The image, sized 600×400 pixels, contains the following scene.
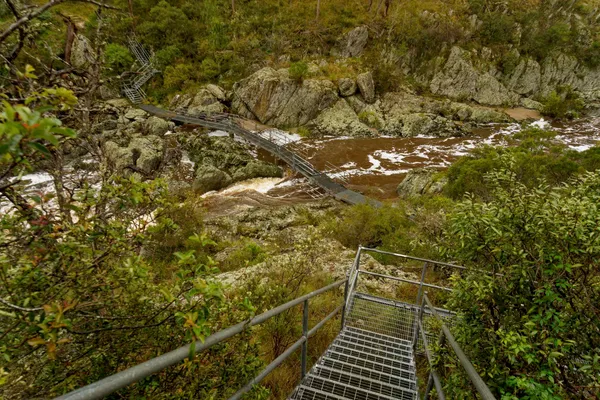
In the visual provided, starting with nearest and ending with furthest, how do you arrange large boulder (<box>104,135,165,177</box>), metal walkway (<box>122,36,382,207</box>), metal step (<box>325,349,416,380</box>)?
metal step (<box>325,349,416,380</box>) < metal walkway (<box>122,36,382,207</box>) < large boulder (<box>104,135,165,177</box>)

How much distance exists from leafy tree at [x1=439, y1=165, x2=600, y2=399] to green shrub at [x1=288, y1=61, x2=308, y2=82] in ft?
82.9

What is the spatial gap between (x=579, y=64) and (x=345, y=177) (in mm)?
38691

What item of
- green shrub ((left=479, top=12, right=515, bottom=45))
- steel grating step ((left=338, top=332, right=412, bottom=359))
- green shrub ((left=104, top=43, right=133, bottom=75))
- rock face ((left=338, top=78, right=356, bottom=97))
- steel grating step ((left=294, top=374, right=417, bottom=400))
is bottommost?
steel grating step ((left=338, top=332, right=412, bottom=359))

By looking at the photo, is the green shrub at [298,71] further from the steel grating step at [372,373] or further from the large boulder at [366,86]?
the steel grating step at [372,373]

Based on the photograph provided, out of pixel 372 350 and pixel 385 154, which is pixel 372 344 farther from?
pixel 385 154

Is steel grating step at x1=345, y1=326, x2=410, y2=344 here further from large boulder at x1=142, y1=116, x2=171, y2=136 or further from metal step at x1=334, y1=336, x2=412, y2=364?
large boulder at x1=142, y1=116, x2=171, y2=136

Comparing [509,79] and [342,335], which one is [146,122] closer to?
[342,335]

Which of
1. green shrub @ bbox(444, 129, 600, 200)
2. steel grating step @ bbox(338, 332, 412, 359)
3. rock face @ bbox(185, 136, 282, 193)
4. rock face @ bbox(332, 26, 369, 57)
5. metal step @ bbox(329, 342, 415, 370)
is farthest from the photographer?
rock face @ bbox(332, 26, 369, 57)

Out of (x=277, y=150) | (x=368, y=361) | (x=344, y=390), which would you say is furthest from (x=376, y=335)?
(x=277, y=150)

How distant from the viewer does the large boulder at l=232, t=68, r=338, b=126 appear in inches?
992

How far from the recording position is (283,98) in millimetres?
25250

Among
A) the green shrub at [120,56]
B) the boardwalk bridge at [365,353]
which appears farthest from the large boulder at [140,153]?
the boardwalk bridge at [365,353]

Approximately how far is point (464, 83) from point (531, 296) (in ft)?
117

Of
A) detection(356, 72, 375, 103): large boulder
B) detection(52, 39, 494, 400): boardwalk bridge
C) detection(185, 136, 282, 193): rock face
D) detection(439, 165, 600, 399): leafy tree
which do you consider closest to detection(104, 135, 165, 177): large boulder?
detection(185, 136, 282, 193): rock face
